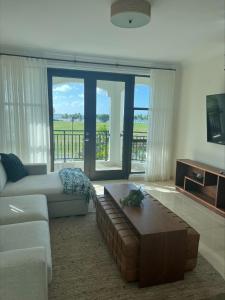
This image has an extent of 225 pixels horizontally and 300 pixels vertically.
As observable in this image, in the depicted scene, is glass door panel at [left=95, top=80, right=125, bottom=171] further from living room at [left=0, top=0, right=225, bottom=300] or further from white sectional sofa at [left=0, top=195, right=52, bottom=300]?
white sectional sofa at [left=0, top=195, right=52, bottom=300]

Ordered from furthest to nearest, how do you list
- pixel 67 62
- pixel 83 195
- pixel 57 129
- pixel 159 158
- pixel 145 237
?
pixel 159 158
pixel 57 129
pixel 67 62
pixel 83 195
pixel 145 237

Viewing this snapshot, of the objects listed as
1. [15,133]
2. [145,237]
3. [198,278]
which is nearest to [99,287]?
[145,237]

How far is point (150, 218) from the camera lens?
6.79 ft

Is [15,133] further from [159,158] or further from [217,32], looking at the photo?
[217,32]

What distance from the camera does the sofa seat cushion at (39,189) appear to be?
290 centimetres

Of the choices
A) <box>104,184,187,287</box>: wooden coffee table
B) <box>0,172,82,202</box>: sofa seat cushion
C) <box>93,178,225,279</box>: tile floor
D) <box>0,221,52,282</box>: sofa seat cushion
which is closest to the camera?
<box>0,221,52,282</box>: sofa seat cushion

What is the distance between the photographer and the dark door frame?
433 cm

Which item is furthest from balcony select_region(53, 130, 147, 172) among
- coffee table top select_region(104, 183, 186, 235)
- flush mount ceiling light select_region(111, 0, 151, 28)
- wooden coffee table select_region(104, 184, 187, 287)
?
wooden coffee table select_region(104, 184, 187, 287)

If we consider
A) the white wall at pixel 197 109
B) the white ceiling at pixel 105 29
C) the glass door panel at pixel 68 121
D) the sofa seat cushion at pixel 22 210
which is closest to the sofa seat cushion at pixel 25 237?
the sofa seat cushion at pixel 22 210

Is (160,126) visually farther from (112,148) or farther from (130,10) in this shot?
(130,10)

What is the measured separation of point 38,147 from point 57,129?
0.57 meters

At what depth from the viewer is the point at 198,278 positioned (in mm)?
2006

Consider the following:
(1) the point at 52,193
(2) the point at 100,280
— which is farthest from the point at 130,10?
(2) the point at 100,280

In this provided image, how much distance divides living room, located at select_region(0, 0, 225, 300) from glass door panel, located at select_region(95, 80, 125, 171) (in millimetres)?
22
